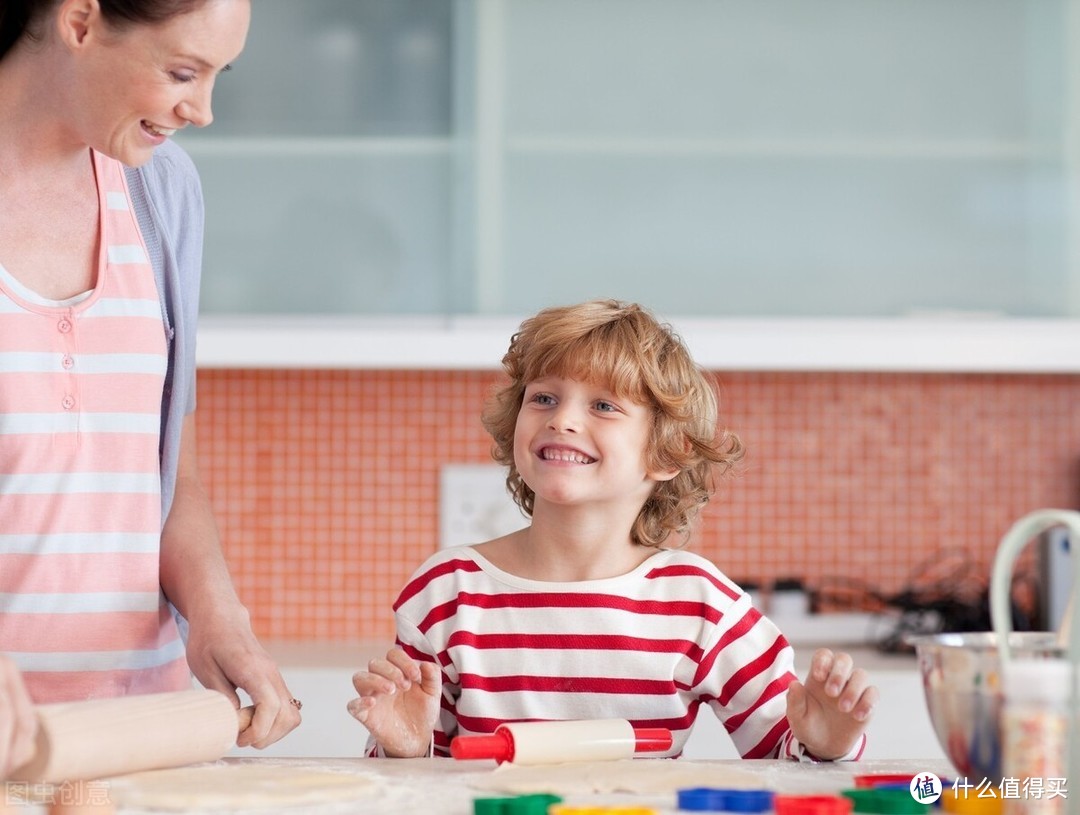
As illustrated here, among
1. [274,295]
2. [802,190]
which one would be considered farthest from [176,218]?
[802,190]

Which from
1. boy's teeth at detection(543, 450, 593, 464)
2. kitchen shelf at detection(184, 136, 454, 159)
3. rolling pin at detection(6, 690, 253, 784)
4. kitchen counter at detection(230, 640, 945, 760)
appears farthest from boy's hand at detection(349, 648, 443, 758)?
kitchen shelf at detection(184, 136, 454, 159)

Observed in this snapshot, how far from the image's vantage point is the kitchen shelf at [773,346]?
202cm

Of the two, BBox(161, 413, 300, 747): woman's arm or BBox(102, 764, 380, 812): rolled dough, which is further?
BBox(161, 413, 300, 747): woman's arm

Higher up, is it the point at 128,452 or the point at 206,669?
the point at 128,452

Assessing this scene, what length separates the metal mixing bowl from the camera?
29.9 inches

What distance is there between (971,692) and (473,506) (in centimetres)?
167

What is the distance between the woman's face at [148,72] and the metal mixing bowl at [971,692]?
698 mm

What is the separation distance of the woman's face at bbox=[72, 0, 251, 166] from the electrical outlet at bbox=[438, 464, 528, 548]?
1382mm

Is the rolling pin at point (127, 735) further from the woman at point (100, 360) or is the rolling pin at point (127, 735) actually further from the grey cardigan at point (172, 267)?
the grey cardigan at point (172, 267)

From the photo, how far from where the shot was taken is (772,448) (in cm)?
242

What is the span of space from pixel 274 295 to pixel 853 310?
92cm

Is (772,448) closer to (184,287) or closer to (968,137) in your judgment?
(968,137)

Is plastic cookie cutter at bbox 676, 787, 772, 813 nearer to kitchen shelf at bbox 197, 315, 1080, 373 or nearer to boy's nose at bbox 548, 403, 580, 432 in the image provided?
boy's nose at bbox 548, 403, 580, 432

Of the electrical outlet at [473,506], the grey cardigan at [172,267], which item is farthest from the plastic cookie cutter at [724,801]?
the electrical outlet at [473,506]
